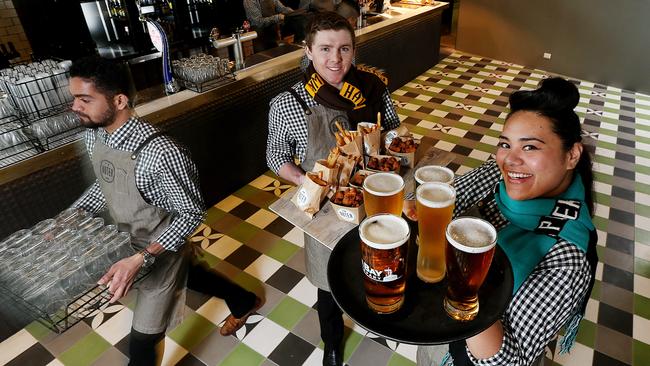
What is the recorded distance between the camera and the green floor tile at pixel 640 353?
220cm

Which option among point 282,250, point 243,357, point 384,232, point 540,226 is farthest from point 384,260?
point 282,250

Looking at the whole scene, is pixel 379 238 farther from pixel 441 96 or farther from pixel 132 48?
pixel 441 96

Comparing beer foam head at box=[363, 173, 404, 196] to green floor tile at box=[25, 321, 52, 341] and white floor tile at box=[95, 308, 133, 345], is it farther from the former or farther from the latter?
green floor tile at box=[25, 321, 52, 341]

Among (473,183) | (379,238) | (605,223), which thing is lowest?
(605,223)

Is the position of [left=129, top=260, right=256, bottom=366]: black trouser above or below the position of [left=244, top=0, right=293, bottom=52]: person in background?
below

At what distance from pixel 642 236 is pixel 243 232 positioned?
3255mm

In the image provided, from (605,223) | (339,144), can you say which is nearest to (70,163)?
(339,144)

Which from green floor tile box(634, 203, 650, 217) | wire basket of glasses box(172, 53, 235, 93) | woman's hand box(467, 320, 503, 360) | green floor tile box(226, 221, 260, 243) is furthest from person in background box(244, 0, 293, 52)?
woman's hand box(467, 320, 503, 360)

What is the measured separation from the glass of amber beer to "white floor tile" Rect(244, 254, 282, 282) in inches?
78.9

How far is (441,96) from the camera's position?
5816 mm

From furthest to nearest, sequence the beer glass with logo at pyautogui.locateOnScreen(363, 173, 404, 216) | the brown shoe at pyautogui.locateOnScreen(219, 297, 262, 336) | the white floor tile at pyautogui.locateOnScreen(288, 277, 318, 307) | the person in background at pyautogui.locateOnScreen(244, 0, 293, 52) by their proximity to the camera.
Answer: the person in background at pyautogui.locateOnScreen(244, 0, 293, 52) < the white floor tile at pyautogui.locateOnScreen(288, 277, 318, 307) < the brown shoe at pyautogui.locateOnScreen(219, 297, 262, 336) < the beer glass with logo at pyautogui.locateOnScreen(363, 173, 404, 216)

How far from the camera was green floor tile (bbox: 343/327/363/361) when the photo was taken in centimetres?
227

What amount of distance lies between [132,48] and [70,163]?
108 inches

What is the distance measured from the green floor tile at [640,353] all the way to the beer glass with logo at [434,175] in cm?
186
